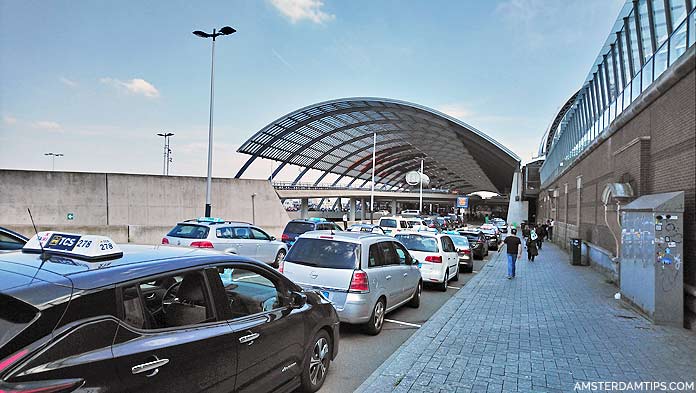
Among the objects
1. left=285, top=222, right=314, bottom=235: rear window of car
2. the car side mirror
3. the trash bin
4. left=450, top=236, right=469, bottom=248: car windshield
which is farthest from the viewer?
the trash bin

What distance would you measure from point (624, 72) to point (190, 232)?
1442 cm

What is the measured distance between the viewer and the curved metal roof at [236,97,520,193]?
59062 mm

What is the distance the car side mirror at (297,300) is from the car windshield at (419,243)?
325 inches

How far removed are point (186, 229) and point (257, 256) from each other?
2298 mm

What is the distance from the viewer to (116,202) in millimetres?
21109

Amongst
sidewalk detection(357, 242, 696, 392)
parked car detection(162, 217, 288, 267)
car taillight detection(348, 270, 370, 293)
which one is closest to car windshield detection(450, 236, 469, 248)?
sidewalk detection(357, 242, 696, 392)

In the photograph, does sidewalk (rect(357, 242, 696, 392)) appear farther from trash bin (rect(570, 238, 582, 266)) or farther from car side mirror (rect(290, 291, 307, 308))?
trash bin (rect(570, 238, 582, 266))

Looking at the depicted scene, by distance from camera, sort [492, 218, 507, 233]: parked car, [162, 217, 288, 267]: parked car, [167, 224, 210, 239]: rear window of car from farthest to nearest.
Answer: [492, 218, 507, 233]: parked car, [167, 224, 210, 239]: rear window of car, [162, 217, 288, 267]: parked car

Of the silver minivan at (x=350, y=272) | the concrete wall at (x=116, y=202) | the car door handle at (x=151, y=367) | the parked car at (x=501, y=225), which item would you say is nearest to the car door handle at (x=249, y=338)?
the car door handle at (x=151, y=367)

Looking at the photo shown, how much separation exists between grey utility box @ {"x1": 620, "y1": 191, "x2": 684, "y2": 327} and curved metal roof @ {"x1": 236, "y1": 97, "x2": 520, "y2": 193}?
47676 millimetres

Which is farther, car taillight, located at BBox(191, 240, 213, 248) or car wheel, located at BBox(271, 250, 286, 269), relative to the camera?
car wheel, located at BBox(271, 250, 286, 269)

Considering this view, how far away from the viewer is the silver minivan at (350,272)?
23.1ft

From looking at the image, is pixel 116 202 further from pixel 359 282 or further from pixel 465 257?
pixel 359 282

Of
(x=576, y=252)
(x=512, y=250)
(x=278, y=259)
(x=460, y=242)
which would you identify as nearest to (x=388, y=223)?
(x=460, y=242)
